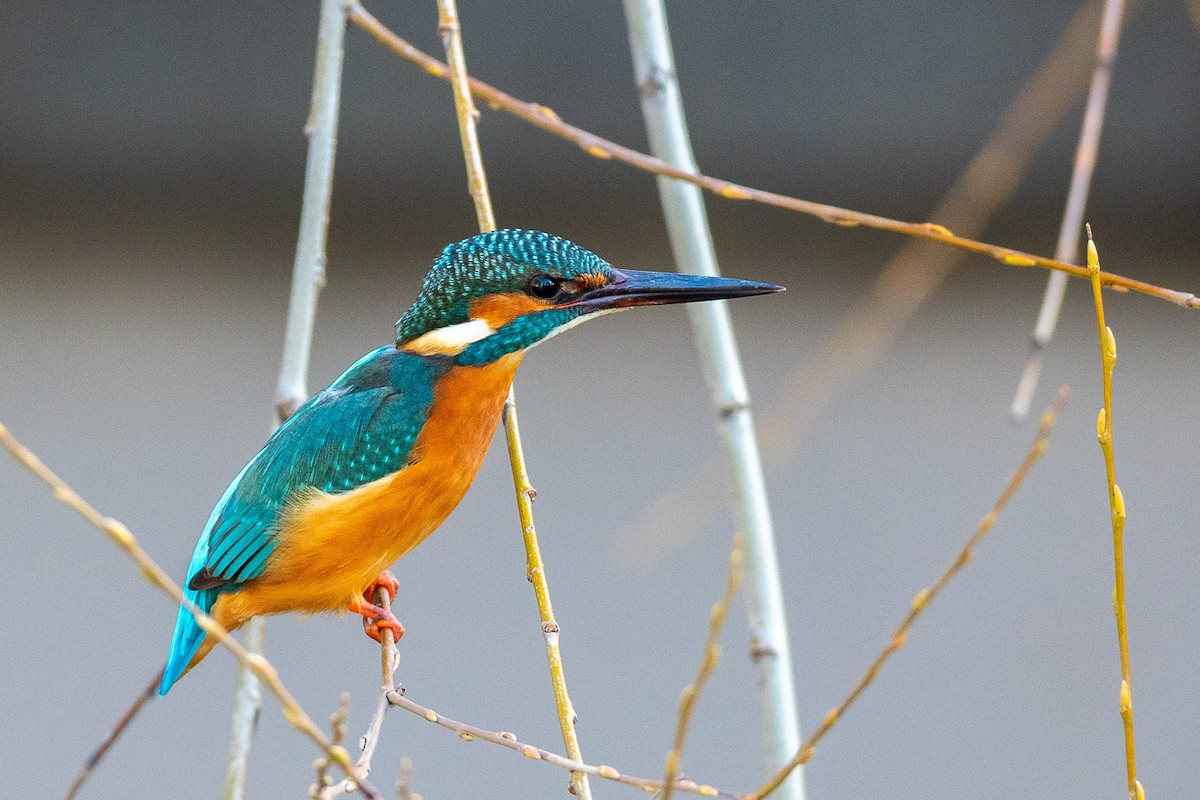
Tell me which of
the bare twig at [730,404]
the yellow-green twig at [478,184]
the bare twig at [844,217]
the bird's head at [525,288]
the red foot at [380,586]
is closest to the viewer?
the bare twig at [844,217]

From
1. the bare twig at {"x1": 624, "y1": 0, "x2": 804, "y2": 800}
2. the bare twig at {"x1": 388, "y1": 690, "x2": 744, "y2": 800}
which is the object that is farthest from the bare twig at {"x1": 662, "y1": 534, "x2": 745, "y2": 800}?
the bare twig at {"x1": 624, "y1": 0, "x2": 804, "y2": 800}

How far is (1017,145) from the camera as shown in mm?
1952

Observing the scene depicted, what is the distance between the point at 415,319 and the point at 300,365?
15 centimetres

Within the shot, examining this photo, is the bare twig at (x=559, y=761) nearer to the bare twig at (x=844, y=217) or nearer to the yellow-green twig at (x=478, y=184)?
the yellow-green twig at (x=478, y=184)

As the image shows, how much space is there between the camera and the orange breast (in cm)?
141

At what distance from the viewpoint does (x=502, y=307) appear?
1.34m

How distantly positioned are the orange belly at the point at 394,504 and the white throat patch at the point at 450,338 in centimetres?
3

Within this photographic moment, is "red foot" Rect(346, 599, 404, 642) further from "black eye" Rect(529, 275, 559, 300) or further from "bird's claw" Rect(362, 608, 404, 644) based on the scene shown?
"black eye" Rect(529, 275, 559, 300)

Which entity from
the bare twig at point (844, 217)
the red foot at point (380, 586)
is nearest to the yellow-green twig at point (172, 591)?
the bare twig at point (844, 217)

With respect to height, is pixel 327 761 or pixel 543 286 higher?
pixel 543 286

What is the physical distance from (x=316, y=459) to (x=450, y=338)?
209 millimetres

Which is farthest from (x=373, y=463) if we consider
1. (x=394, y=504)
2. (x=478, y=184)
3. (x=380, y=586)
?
(x=478, y=184)

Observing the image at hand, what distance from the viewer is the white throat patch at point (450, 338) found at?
1.37 metres

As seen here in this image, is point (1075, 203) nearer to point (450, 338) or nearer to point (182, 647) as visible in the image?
point (450, 338)
